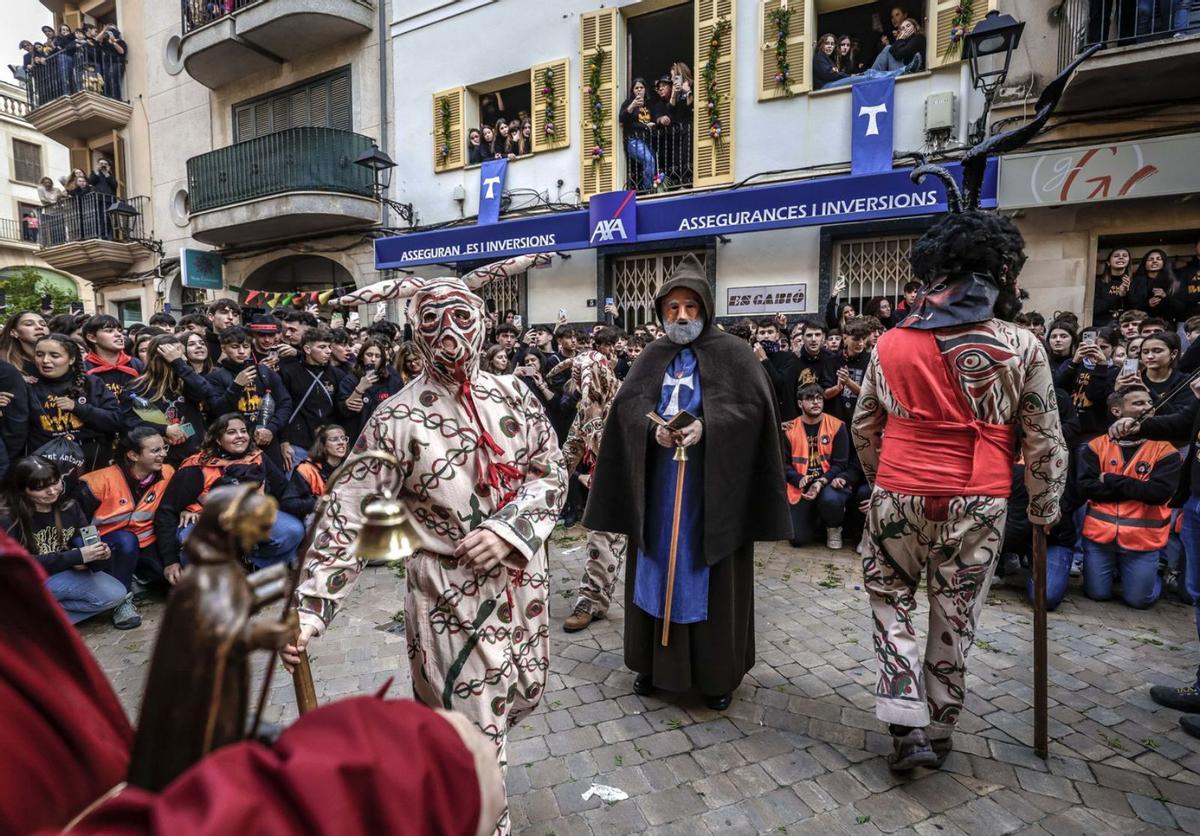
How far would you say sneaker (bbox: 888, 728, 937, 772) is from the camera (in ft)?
8.82

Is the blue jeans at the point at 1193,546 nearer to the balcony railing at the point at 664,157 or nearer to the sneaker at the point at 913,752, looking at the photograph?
the sneaker at the point at 913,752

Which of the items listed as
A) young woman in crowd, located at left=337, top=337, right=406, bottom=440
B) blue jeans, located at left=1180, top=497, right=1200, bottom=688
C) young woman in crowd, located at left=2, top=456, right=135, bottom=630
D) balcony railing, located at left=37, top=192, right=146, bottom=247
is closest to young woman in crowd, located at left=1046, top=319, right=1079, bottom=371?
blue jeans, located at left=1180, top=497, right=1200, bottom=688

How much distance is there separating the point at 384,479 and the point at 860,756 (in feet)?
7.99

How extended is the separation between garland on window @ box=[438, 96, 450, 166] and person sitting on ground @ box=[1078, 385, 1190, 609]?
11.3 m

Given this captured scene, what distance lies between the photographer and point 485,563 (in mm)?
1784

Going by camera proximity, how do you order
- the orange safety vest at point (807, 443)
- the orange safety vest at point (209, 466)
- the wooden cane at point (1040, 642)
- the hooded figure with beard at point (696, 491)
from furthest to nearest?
1. the orange safety vest at point (807, 443)
2. the orange safety vest at point (209, 466)
3. the hooded figure with beard at point (696, 491)
4. the wooden cane at point (1040, 642)

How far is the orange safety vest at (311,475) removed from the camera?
217 inches

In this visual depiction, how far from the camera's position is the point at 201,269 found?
597 inches

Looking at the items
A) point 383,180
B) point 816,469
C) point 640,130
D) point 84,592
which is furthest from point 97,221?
point 816,469

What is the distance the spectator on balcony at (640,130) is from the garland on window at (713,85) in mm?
1065

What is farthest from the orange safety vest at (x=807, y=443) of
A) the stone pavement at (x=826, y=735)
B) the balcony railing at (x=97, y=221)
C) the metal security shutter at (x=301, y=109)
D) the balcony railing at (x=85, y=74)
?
the balcony railing at (x=85, y=74)

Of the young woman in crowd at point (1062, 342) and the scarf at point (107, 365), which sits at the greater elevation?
the young woman in crowd at point (1062, 342)

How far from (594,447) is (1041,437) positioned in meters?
2.83

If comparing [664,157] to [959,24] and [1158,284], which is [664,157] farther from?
[1158,284]
